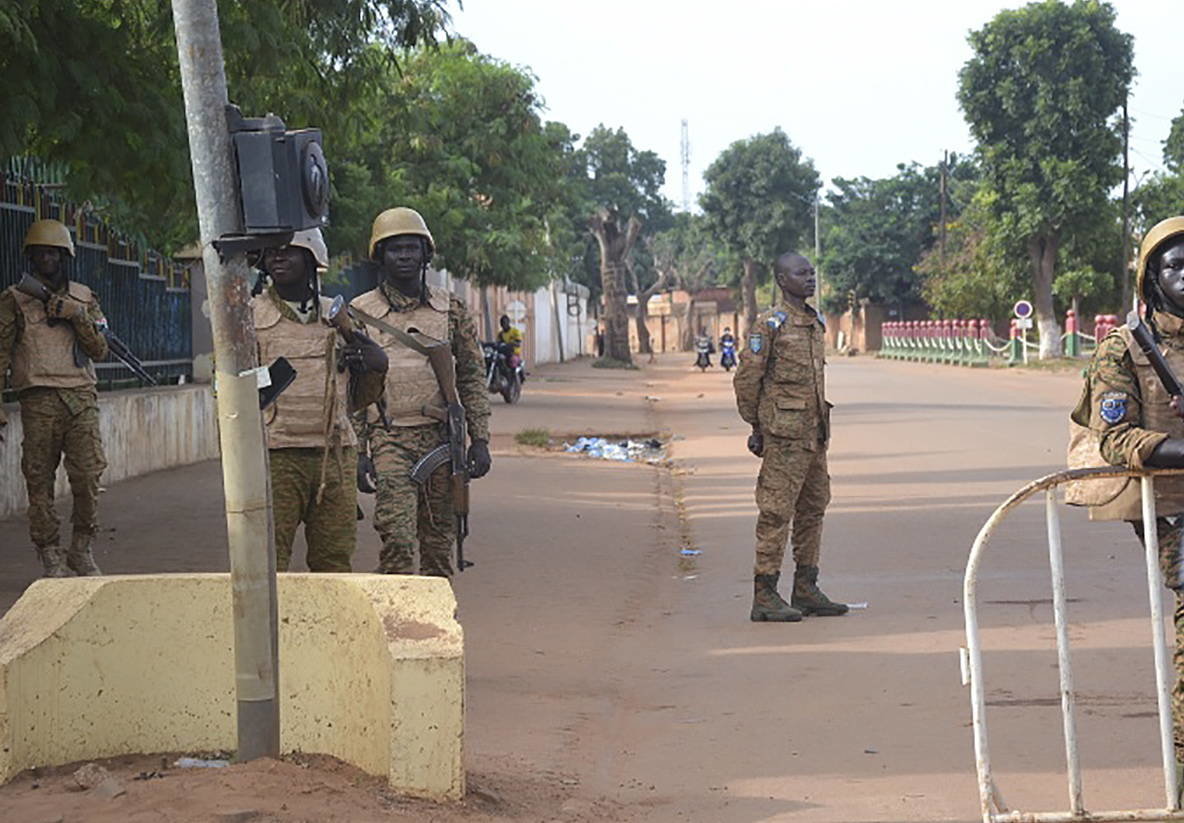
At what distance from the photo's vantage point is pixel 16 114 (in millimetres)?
8828

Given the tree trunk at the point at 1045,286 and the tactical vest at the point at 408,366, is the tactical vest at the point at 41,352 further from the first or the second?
the tree trunk at the point at 1045,286

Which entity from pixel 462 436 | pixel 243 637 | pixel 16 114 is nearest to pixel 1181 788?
pixel 243 637

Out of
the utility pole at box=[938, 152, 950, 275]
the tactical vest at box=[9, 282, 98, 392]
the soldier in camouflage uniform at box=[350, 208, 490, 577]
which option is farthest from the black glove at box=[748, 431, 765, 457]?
the utility pole at box=[938, 152, 950, 275]

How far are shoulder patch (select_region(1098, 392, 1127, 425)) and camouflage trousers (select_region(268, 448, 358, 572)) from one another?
3.15 m

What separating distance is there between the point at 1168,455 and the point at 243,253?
2651 millimetres

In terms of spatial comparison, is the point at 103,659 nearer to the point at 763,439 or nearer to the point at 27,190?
the point at 763,439

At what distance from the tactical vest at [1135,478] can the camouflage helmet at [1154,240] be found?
17 cm

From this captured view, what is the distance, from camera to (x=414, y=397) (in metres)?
7.75

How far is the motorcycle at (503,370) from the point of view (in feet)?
100

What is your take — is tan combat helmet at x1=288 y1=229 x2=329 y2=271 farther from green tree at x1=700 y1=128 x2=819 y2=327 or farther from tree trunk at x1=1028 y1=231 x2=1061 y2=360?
green tree at x1=700 y1=128 x2=819 y2=327

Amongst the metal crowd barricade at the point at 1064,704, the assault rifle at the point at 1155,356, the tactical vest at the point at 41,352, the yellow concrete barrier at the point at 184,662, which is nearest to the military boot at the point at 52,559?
the tactical vest at the point at 41,352

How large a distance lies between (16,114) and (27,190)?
16.2 feet

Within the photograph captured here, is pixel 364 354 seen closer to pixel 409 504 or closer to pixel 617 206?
pixel 409 504

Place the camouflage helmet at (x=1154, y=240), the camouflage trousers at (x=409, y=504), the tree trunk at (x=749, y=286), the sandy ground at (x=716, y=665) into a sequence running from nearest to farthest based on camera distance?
1. the camouflage helmet at (x=1154, y=240)
2. the sandy ground at (x=716, y=665)
3. the camouflage trousers at (x=409, y=504)
4. the tree trunk at (x=749, y=286)
